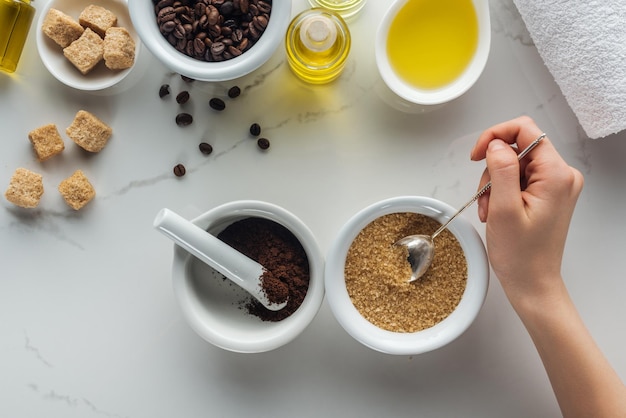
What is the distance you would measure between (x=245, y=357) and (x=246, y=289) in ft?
0.81

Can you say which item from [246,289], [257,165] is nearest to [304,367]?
[246,289]

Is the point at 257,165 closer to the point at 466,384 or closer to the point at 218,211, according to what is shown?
the point at 218,211

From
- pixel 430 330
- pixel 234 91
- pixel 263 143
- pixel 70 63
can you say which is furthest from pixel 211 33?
pixel 430 330

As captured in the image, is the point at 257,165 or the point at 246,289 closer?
the point at 246,289

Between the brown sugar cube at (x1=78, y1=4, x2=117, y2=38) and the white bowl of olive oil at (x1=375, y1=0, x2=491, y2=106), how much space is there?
614 millimetres

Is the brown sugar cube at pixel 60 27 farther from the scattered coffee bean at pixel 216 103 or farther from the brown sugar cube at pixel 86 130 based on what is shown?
the scattered coffee bean at pixel 216 103

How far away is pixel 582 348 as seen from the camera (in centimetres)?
121

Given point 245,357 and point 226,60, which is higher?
point 226,60

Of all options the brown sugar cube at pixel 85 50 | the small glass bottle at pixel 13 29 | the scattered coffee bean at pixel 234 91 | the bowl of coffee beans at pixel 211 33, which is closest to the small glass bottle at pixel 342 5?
the bowl of coffee beans at pixel 211 33

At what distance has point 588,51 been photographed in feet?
4.12

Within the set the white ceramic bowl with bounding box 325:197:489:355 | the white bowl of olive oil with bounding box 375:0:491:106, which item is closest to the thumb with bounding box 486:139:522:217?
the white ceramic bowl with bounding box 325:197:489:355

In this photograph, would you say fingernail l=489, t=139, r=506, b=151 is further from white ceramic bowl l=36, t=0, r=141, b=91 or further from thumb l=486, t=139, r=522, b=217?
white ceramic bowl l=36, t=0, r=141, b=91

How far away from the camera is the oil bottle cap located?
127 centimetres

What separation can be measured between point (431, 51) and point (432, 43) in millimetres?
18
